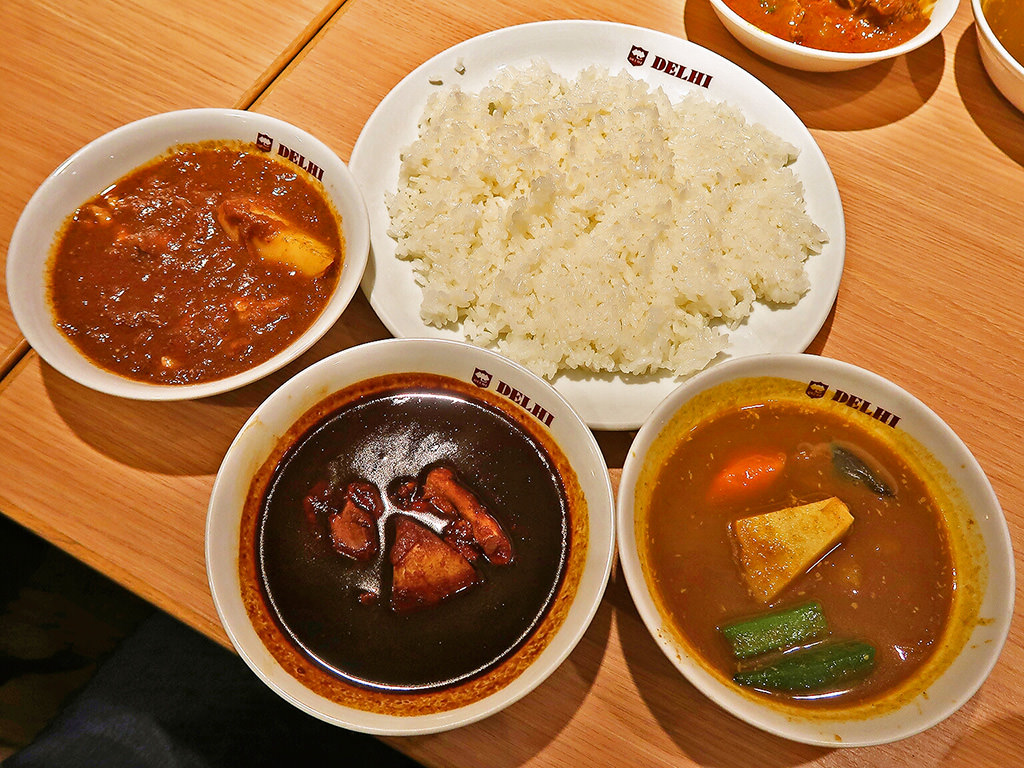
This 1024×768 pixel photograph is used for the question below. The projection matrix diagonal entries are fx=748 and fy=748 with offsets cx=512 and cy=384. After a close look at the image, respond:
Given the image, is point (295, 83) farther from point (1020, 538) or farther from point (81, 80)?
point (1020, 538)

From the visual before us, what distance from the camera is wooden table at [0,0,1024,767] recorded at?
1.70 m

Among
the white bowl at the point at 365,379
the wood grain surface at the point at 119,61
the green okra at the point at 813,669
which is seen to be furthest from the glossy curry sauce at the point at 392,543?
the wood grain surface at the point at 119,61

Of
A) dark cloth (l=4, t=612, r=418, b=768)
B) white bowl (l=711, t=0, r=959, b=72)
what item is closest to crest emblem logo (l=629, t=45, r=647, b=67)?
white bowl (l=711, t=0, r=959, b=72)

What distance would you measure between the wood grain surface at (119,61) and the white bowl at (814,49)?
4.35 feet

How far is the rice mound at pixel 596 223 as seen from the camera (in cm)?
197

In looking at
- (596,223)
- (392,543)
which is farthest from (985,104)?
(392,543)

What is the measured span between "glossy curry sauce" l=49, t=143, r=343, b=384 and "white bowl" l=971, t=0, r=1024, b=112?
2.04 metres

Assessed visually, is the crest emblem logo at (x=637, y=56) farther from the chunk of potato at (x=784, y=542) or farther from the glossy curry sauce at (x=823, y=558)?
the chunk of potato at (x=784, y=542)

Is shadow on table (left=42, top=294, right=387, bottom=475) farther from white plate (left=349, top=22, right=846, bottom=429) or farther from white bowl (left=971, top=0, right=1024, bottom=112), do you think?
white bowl (left=971, top=0, right=1024, bottom=112)

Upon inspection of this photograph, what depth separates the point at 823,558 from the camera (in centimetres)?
167

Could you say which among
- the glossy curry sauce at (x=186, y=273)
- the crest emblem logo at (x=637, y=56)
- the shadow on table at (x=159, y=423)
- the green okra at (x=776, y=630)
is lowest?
the shadow on table at (x=159, y=423)

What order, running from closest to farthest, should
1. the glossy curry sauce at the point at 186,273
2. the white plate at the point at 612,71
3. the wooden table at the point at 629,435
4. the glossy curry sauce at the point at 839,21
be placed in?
the wooden table at the point at 629,435
the glossy curry sauce at the point at 186,273
the white plate at the point at 612,71
the glossy curry sauce at the point at 839,21

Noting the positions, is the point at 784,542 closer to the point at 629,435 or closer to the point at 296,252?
the point at 629,435

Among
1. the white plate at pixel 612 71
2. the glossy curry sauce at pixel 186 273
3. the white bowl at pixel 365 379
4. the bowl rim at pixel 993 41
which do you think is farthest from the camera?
the bowl rim at pixel 993 41
